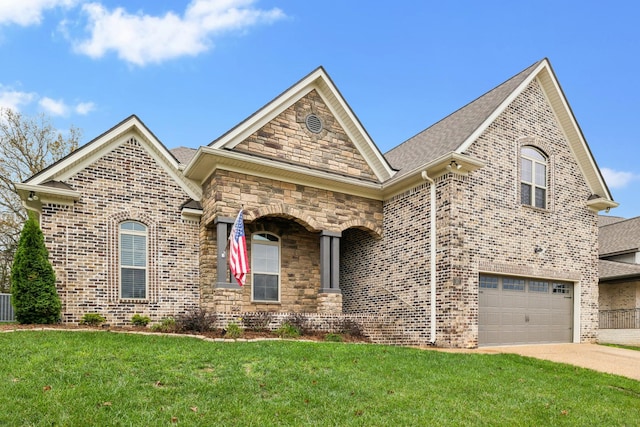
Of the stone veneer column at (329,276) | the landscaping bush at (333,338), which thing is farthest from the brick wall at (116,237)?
the landscaping bush at (333,338)

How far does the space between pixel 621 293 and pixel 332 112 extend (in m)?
14.7

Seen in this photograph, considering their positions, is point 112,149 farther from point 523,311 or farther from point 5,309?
point 523,311

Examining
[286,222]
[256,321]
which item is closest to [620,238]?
[286,222]

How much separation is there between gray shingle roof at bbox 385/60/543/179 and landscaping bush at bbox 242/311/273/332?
5.78 m

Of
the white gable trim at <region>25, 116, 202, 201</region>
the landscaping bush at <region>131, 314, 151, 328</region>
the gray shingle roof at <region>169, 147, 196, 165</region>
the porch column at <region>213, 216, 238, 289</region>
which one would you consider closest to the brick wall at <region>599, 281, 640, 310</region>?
the porch column at <region>213, 216, 238, 289</region>

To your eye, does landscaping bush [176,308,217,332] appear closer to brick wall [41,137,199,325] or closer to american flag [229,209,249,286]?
american flag [229,209,249,286]

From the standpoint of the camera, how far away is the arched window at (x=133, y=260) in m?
12.4

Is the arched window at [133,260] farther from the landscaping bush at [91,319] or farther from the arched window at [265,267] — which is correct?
the arched window at [265,267]

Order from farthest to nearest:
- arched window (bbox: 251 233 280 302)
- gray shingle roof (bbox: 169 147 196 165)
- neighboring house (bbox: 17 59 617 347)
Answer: gray shingle roof (bbox: 169 147 196 165) < arched window (bbox: 251 233 280 302) < neighboring house (bbox: 17 59 617 347)

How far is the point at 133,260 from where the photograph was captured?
41.2 ft

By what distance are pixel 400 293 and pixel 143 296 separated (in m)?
7.33

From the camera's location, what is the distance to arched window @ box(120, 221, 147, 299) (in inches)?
488

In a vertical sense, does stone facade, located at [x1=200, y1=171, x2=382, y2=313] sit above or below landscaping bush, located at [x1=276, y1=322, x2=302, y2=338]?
above

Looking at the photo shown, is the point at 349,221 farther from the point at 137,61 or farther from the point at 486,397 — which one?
the point at 137,61
